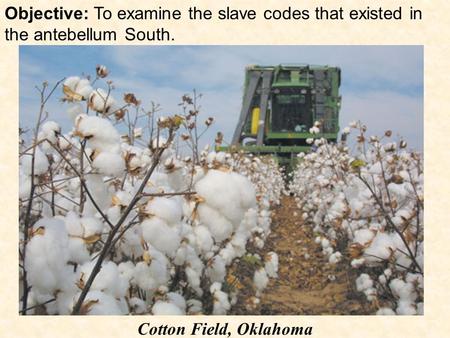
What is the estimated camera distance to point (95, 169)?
121 centimetres

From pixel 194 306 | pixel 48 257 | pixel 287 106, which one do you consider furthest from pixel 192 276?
pixel 287 106

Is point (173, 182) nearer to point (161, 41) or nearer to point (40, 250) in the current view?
point (40, 250)

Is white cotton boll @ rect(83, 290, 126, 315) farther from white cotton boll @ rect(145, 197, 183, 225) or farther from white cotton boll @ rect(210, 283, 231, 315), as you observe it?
white cotton boll @ rect(210, 283, 231, 315)

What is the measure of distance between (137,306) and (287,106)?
448 inches

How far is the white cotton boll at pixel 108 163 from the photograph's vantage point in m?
1.18

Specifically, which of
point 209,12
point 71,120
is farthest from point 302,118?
point 71,120

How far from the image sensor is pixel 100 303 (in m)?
1.11

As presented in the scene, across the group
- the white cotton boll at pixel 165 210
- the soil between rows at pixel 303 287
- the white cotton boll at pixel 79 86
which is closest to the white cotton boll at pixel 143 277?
the white cotton boll at pixel 165 210

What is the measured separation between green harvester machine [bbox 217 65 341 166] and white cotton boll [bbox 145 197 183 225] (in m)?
9.98

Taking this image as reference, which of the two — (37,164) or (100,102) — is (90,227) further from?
(100,102)

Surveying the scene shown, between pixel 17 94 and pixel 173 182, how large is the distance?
A: 2.44 feet

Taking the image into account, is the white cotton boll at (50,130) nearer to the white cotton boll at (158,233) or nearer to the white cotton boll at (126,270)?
the white cotton boll at (126,270)
